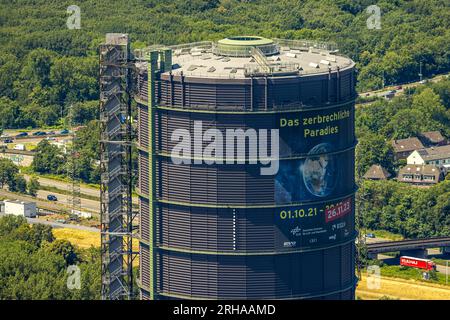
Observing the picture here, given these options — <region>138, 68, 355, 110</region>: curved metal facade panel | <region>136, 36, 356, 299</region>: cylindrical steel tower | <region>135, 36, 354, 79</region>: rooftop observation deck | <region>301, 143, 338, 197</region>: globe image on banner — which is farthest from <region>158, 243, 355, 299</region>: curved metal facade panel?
<region>135, 36, 354, 79</region>: rooftop observation deck

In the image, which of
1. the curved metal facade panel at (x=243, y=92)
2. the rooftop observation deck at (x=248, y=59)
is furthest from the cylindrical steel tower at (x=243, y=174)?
the rooftop observation deck at (x=248, y=59)

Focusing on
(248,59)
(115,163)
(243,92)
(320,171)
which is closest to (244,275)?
(320,171)

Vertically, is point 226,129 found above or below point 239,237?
above

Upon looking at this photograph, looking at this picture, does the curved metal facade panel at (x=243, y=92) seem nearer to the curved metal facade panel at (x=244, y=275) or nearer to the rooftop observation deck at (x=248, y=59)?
the rooftop observation deck at (x=248, y=59)
